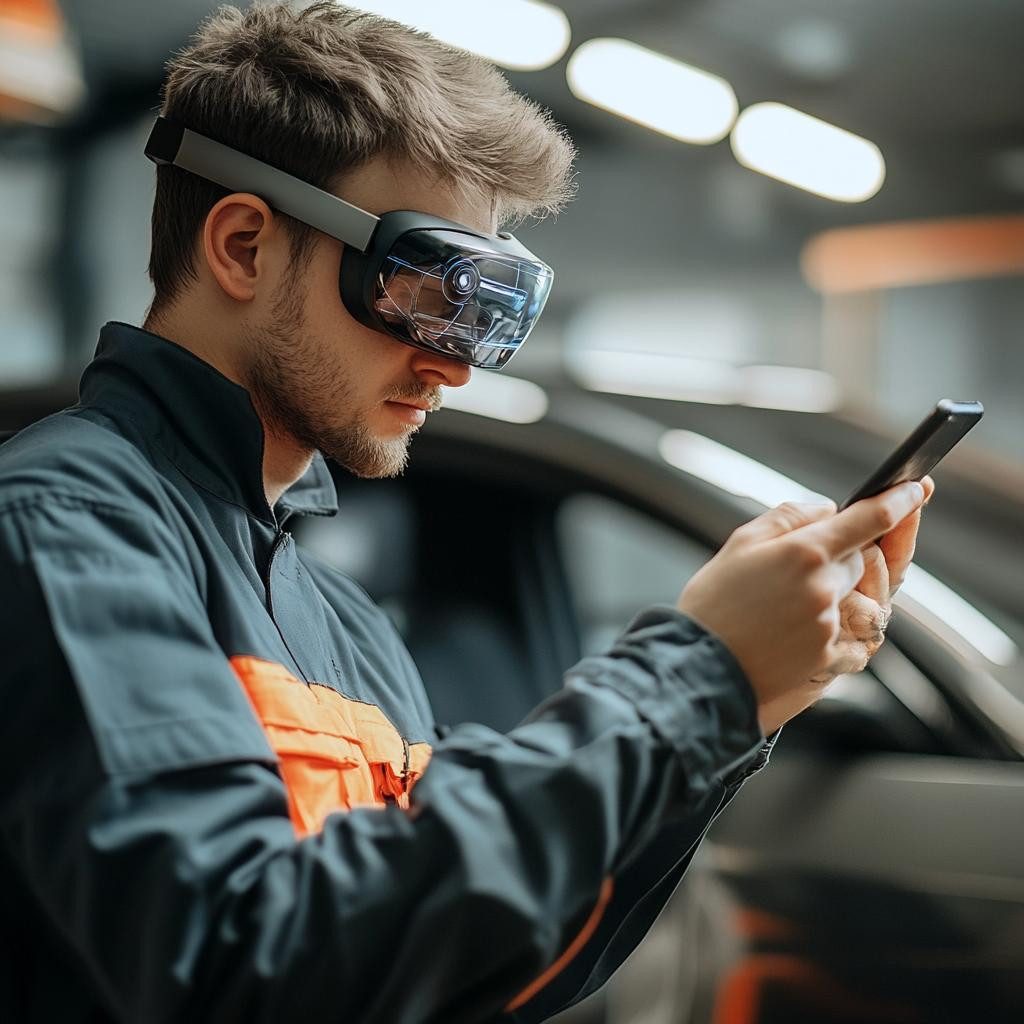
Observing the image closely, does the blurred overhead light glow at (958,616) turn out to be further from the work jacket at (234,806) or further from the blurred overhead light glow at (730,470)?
the work jacket at (234,806)

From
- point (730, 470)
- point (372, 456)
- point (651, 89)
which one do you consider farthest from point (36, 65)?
point (372, 456)

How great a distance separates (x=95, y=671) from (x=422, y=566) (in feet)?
6.10

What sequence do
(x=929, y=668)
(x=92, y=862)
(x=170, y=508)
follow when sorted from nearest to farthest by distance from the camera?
(x=92, y=862) < (x=170, y=508) < (x=929, y=668)

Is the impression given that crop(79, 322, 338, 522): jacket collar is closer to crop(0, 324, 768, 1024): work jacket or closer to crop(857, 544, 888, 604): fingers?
crop(0, 324, 768, 1024): work jacket

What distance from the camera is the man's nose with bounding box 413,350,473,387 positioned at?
1305 millimetres

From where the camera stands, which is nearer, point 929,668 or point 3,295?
point 929,668

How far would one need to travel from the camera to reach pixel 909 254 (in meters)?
6.85

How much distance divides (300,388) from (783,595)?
53cm

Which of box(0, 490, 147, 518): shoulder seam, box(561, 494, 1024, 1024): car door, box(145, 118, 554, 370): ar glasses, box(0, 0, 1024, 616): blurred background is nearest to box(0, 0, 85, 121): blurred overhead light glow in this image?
box(0, 0, 1024, 616): blurred background

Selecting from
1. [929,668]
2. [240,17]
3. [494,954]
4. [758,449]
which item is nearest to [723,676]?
[494,954]

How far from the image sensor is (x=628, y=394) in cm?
275

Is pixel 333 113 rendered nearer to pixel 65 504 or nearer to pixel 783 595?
pixel 65 504

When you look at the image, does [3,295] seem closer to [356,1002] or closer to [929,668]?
[929,668]

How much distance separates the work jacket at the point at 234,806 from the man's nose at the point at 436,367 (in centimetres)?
33
